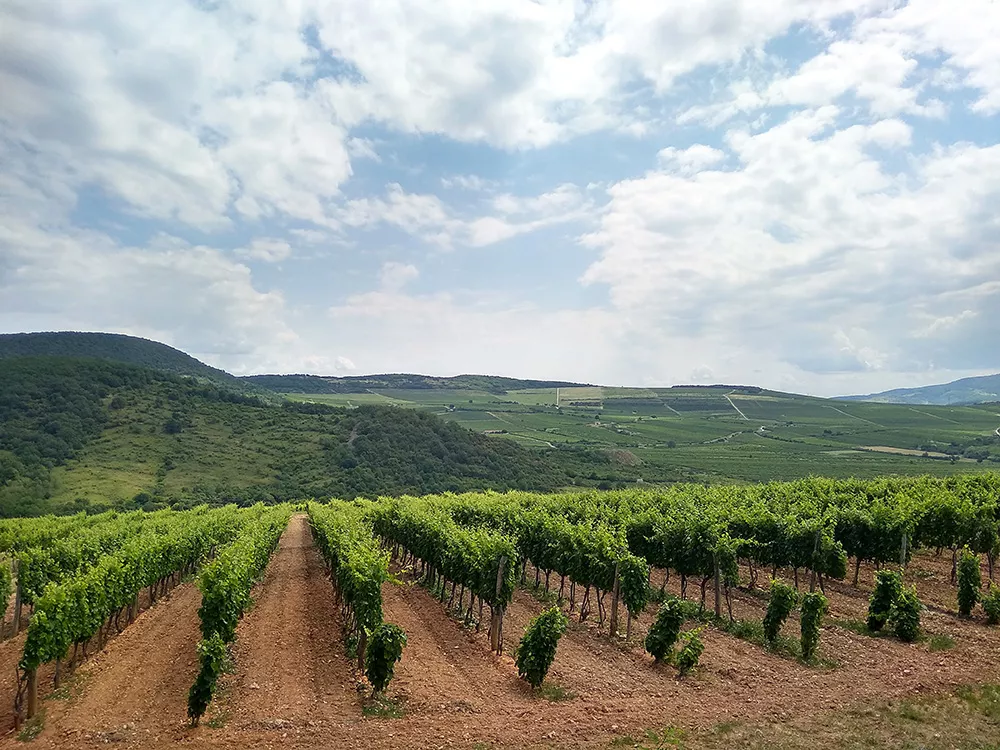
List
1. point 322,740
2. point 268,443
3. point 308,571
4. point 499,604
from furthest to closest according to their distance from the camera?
point 268,443
point 308,571
point 499,604
point 322,740

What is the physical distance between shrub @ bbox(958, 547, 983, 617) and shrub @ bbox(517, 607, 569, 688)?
1674cm

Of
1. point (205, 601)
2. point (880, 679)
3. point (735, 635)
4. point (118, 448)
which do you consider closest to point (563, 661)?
point (735, 635)

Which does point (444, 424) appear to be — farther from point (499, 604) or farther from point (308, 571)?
point (499, 604)

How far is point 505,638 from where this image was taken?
71.9ft

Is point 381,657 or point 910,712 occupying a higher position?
point 381,657

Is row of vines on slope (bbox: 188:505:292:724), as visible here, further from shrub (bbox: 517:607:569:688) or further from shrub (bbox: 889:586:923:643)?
shrub (bbox: 889:586:923:643)

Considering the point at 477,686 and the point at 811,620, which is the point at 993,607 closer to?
the point at 811,620

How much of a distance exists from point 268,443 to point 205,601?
115m

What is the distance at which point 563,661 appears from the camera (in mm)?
19047

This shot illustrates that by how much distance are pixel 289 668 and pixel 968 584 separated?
24.6 meters

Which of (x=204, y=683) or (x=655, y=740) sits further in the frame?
(x=204, y=683)

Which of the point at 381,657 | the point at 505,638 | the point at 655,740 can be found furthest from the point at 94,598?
the point at 655,740

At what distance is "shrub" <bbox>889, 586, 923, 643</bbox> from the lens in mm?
19984

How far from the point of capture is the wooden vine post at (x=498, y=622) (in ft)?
65.7
